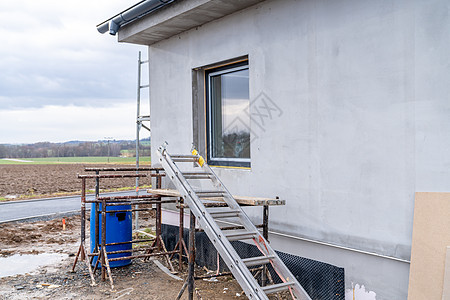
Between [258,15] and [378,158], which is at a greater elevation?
[258,15]

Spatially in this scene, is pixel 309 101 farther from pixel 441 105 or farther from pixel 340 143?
pixel 441 105

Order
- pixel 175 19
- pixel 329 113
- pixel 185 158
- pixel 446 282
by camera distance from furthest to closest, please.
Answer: pixel 175 19 → pixel 185 158 → pixel 329 113 → pixel 446 282

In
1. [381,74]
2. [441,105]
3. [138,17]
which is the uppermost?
[138,17]

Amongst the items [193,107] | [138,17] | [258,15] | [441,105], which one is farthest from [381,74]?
[138,17]

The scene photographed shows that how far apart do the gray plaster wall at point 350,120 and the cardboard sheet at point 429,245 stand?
0.15 metres

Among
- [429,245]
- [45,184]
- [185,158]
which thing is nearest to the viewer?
[429,245]

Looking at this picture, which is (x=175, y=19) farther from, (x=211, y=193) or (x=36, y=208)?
(x=36, y=208)

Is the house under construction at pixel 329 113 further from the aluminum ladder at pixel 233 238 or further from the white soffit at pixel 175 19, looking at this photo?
the aluminum ladder at pixel 233 238

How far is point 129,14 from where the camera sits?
7.52 meters

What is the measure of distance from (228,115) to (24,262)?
495 centimetres

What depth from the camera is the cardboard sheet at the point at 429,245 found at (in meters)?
3.75

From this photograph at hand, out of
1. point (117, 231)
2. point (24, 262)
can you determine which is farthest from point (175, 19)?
point (24, 262)

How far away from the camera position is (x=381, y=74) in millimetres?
4398

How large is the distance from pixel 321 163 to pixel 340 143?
389 millimetres
